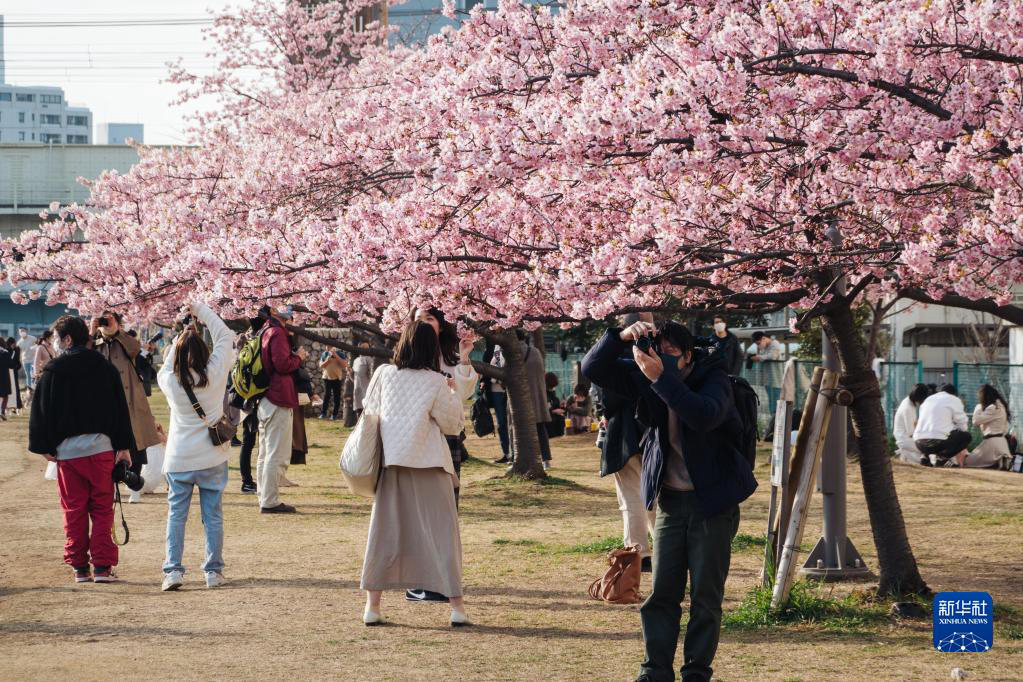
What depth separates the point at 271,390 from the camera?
13.4m

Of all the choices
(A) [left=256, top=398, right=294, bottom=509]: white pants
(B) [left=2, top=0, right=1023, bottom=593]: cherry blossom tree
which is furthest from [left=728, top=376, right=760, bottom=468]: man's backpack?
(A) [left=256, top=398, right=294, bottom=509]: white pants

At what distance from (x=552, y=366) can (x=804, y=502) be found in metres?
27.9

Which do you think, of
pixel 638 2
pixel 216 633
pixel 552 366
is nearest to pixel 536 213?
pixel 638 2

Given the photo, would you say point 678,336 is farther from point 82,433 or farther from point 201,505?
point 82,433

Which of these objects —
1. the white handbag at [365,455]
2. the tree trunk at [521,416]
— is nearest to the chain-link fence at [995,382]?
the tree trunk at [521,416]

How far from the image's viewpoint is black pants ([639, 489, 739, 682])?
19.0 ft

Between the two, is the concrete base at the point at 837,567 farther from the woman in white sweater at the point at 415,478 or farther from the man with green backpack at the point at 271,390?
the man with green backpack at the point at 271,390

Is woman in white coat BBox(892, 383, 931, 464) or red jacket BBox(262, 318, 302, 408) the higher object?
red jacket BBox(262, 318, 302, 408)

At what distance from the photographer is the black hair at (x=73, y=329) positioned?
897 centimetres

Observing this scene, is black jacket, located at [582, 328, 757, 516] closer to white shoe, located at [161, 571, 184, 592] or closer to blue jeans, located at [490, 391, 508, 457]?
white shoe, located at [161, 571, 184, 592]

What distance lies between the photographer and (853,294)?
8188 mm

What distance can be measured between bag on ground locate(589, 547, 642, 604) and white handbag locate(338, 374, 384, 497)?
176 cm

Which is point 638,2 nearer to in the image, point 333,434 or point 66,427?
point 66,427

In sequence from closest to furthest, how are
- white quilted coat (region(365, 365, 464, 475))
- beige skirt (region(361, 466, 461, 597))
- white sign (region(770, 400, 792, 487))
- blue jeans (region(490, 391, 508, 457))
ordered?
white quilted coat (region(365, 365, 464, 475)) < beige skirt (region(361, 466, 461, 597)) < white sign (region(770, 400, 792, 487)) < blue jeans (region(490, 391, 508, 457))
